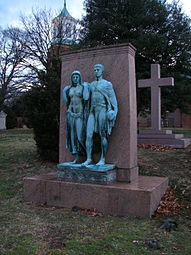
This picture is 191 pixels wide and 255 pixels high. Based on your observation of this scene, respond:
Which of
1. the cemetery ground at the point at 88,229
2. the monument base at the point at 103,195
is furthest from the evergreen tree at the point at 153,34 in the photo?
the monument base at the point at 103,195

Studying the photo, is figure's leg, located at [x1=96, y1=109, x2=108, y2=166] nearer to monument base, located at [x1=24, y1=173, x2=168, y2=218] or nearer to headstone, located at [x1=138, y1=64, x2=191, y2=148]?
monument base, located at [x1=24, y1=173, x2=168, y2=218]

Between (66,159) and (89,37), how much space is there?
41.9ft

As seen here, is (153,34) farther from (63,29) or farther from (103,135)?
(63,29)

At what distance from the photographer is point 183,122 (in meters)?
43.2

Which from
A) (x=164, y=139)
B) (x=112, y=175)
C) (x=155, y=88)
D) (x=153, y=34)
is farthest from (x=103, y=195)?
(x=153, y=34)

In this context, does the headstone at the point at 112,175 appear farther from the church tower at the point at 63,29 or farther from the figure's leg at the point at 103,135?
the church tower at the point at 63,29

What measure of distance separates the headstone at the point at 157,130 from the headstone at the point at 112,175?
15.8ft

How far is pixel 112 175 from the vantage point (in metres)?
5.34

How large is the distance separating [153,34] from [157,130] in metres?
7.18

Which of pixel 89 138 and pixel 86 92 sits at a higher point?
pixel 86 92

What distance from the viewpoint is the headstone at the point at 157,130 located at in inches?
410

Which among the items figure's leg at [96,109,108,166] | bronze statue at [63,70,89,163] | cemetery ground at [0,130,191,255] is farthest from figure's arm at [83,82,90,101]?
cemetery ground at [0,130,191,255]

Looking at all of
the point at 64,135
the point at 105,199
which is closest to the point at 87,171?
the point at 105,199

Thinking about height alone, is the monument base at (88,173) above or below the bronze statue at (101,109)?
below
